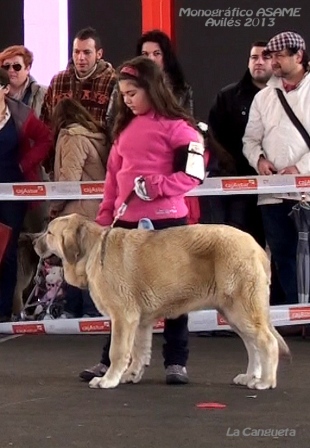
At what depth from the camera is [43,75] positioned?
473 inches

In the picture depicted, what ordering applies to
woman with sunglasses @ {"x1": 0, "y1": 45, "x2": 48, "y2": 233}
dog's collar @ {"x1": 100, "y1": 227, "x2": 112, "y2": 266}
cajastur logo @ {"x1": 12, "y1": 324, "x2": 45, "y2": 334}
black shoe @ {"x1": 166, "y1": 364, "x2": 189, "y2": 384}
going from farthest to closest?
woman with sunglasses @ {"x1": 0, "y1": 45, "x2": 48, "y2": 233} → cajastur logo @ {"x1": 12, "y1": 324, "x2": 45, "y2": 334} → black shoe @ {"x1": 166, "y1": 364, "x2": 189, "y2": 384} → dog's collar @ {"x1": 100, "y1": 227, "x2": 112, "y2": 266}

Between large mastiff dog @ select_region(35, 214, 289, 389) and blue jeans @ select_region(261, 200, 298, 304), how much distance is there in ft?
7.51

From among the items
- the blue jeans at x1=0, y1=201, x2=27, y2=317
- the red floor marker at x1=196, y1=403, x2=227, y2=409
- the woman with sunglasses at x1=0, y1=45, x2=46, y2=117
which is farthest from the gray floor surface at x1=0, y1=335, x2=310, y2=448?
the woman with sunglasses at x1=0, y1=45, x2=46, y2=117

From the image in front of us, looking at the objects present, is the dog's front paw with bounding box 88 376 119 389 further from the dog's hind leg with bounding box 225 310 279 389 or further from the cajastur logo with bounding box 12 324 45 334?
the cajastur logo with bounding box 12 324 45 334

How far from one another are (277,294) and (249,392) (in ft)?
9.42

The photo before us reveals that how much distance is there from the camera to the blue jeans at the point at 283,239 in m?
9.47

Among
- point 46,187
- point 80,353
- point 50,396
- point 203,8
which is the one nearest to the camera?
point 50,396

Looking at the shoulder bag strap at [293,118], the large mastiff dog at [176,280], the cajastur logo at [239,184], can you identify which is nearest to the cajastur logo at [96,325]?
the cajastur logo at [239,184]

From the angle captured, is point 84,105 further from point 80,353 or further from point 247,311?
point 247,311

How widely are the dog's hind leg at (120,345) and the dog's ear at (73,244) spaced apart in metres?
0.45

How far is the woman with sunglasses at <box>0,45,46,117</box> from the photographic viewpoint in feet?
34.3

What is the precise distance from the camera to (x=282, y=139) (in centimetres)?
930

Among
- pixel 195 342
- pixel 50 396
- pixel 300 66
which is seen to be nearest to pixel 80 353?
pixel 195 342

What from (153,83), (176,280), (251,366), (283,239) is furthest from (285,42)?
(251,366)
